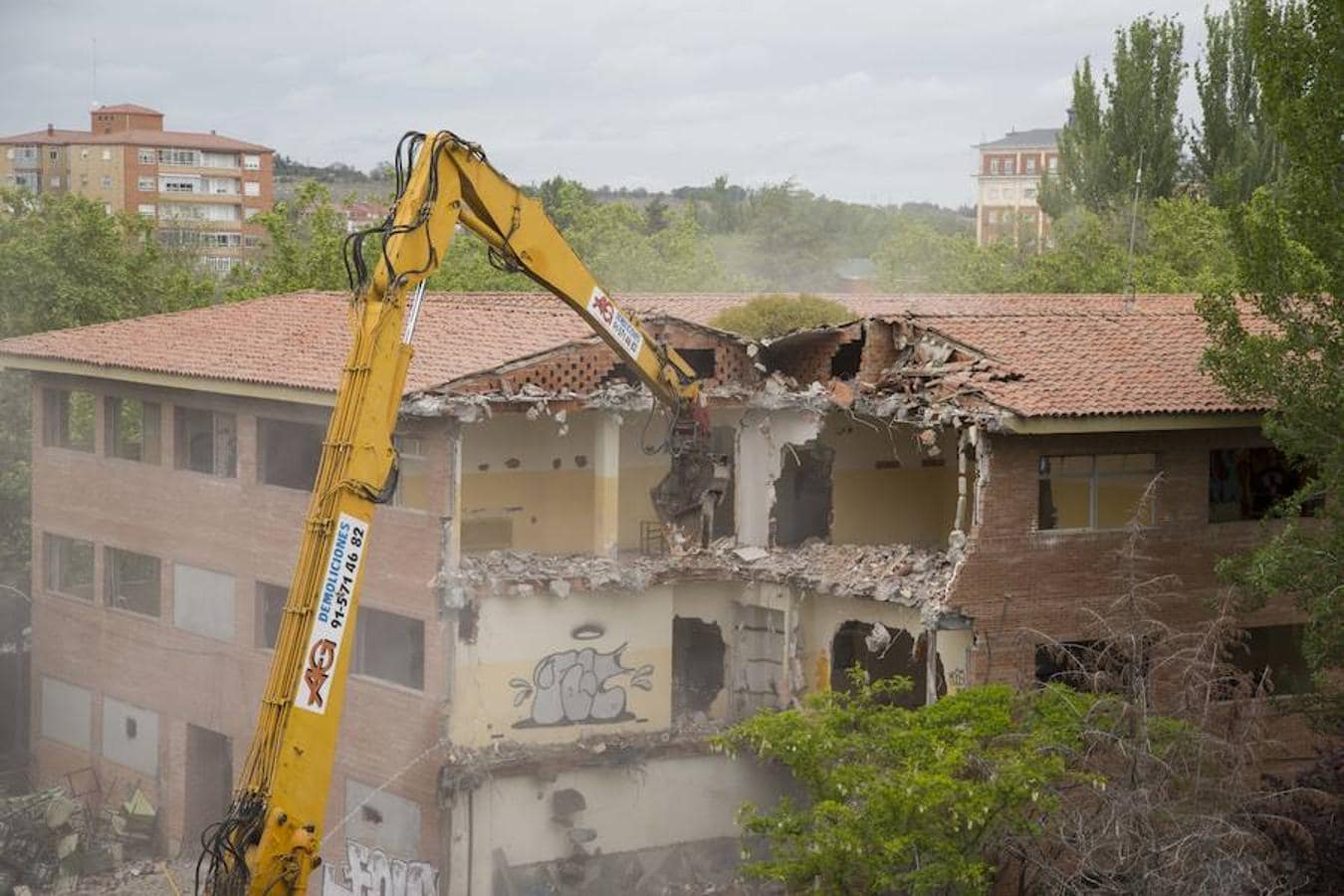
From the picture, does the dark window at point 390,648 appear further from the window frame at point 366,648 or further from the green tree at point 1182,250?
the green tree at point 1182,250

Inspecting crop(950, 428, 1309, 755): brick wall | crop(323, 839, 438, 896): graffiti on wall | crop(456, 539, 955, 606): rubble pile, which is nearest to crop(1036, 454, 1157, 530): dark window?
crop(950, 428, 1309, 755): brick wall

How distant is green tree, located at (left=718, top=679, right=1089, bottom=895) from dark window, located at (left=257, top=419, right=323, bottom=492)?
952 centimetres

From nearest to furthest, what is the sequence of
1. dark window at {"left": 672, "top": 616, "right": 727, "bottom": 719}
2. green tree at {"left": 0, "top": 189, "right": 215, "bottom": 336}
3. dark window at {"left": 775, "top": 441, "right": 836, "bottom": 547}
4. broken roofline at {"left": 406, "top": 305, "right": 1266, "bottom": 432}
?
broken roofline at {"left": 406, "top": 305, "right": 1266, "bottom": 432}, dark window at {"left": 672, "top": 616, "right": 727, "bottom": 719}, dark window at {"left": 775, "top": 441, "right": 836, "bottom": 547}, green tree at {"left": 0, "top": 189, "right": 215, "bottom": 336}

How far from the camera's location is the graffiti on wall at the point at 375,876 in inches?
960

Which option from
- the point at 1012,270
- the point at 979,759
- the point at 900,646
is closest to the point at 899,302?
the point at 900,646

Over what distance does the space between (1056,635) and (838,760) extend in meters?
4.09

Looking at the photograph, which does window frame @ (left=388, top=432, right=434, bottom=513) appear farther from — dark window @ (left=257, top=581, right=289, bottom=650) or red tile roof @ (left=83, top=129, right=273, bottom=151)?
red tile roof @ (left=83, top=129, right=273, bottom=151)

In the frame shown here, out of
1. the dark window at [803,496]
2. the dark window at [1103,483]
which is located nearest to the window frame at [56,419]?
the dark window at [803,496]

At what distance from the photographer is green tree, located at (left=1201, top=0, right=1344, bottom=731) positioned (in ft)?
68.2

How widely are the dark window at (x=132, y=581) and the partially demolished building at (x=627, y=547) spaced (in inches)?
56.9

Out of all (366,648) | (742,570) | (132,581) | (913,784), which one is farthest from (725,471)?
(132,581)

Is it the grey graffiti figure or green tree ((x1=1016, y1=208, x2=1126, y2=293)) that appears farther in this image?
green tree ((x1=1016, y1=208, x2=1126, y2=293))

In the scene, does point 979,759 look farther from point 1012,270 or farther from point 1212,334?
point 1012,270

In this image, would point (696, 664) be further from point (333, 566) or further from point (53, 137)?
point (53, 137)
